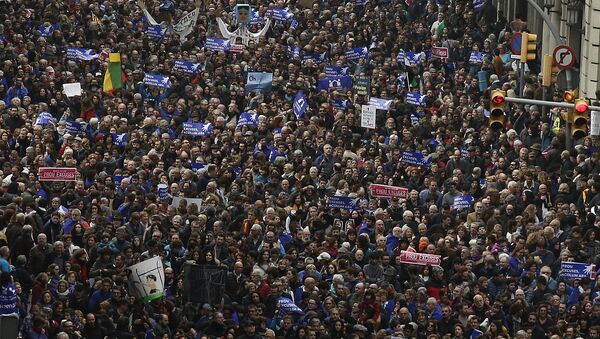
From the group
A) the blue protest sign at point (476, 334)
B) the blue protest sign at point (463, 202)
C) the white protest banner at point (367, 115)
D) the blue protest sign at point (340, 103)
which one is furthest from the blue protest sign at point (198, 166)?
the blue protest sign at point (476, 334)

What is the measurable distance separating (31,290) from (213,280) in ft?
8.55

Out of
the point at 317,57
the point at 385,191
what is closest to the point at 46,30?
the point at 317,57

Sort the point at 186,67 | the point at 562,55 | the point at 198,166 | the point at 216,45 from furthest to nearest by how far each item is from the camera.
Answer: the point at 216,45, the point at 186,67, the point at 562,55, the point at 198,166

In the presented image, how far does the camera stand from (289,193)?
41250 mm

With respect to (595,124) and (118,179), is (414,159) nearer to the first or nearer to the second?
(595,124)

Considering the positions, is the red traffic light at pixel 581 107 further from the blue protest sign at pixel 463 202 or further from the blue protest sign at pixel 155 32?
the blue protest sign at pixel 155 32

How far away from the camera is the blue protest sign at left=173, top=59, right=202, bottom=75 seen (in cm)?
5131

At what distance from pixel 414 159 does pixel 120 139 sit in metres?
5.16

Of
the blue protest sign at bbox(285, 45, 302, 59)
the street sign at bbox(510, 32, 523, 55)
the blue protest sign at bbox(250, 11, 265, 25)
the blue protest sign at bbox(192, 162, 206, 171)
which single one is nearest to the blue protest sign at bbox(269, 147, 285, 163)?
the blue protest sign at bbox(192, 162, 206, 171)

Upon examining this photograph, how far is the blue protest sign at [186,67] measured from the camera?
51312 millimetres

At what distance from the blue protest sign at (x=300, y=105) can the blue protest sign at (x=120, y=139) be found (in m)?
4.10

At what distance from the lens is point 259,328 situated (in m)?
34.7

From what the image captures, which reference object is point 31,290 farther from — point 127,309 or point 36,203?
point 36,203

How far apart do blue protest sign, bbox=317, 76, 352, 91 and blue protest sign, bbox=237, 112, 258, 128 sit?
11.4 ft
